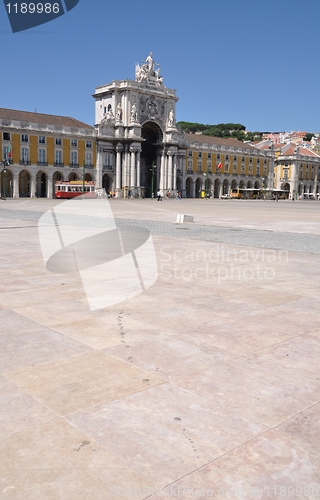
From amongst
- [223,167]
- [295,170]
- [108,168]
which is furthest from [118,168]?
[295,170]

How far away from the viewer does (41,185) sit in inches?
2931

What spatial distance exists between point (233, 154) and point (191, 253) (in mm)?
89531

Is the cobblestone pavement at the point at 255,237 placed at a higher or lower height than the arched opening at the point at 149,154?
lower

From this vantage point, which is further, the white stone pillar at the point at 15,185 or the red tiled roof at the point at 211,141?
the red tiled roof at the point at 211,141

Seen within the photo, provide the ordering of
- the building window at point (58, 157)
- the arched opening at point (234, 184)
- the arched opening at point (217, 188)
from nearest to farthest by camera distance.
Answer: the building window at point (58, 157), the arched opening at point (217, 188), the arched opening at point (234, 184)

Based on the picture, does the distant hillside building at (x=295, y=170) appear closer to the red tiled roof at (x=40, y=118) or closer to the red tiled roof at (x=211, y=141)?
the red tiled roof at (x=211, y=141)

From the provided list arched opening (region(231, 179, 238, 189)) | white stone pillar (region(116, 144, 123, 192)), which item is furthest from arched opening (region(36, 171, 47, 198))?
arched opening (region(231, 179, 238, 189))

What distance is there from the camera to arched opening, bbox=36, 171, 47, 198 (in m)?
73.4

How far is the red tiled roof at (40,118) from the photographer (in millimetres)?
67750

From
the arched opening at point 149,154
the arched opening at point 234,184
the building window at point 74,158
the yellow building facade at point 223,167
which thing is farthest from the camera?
the arched opening at point 234,184

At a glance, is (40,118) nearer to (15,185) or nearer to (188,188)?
(15,185)

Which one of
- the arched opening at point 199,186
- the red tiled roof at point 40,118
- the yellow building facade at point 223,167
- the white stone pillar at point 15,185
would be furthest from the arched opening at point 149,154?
the white stone pillar at point 15,185

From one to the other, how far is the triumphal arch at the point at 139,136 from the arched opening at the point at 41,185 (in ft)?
27.2

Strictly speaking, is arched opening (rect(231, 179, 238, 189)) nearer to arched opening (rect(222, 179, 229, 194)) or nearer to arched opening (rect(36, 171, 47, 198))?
arched opening (rect(222, 179, 229, 194))
